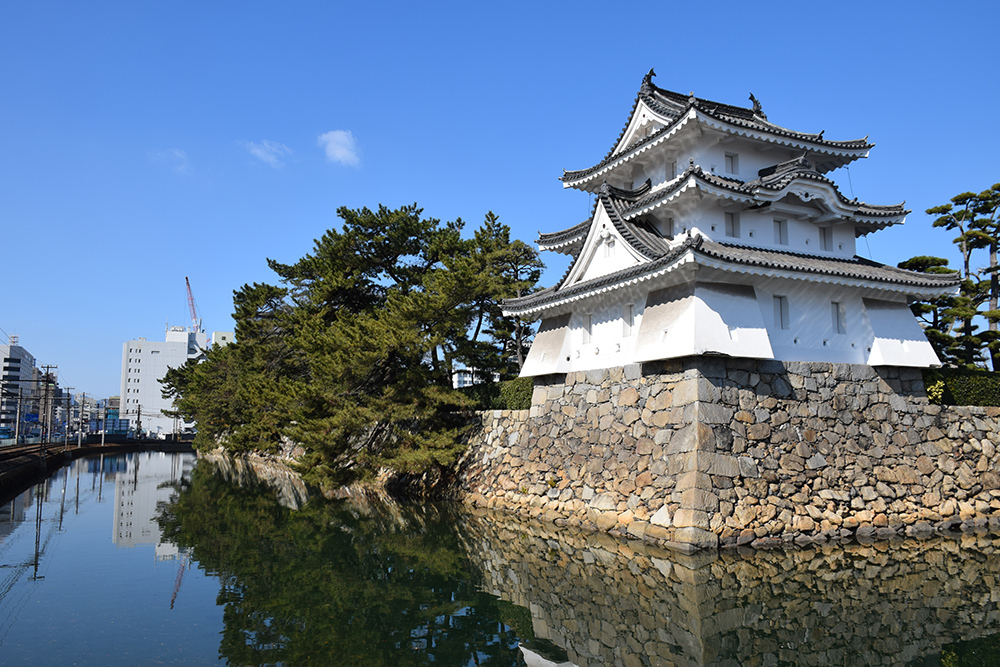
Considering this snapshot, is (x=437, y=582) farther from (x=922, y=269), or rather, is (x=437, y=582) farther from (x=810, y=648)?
(x=922, y=269)

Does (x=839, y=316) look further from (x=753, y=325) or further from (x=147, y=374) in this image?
(x=147, y=374)

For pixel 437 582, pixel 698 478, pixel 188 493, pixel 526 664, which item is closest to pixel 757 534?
pixel 698 478

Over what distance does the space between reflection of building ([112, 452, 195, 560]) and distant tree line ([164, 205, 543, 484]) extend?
3.99 metres

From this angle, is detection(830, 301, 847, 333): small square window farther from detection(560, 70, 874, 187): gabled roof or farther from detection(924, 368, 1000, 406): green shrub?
detection(560, 70, 874, 187): gabled roof

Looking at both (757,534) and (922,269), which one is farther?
(922,269)

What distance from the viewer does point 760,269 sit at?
43.5 feet

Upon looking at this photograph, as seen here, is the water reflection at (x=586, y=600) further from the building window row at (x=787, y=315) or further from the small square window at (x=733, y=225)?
the small square window at (x=733, y=225)

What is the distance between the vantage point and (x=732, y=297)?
13.5 metres

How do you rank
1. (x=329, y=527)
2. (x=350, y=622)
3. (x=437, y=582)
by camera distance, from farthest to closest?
(x=329, y=527) < (x=437, y=582) < (x=350, y=622)

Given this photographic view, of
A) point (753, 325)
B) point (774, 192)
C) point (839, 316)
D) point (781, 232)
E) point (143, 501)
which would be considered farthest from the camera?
point (143, 501)

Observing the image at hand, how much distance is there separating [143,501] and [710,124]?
21.1 meters

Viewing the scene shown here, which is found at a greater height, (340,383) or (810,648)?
(340,383)

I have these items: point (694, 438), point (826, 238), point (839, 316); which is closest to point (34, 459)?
point (694, 438)

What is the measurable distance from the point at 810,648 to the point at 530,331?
15705 mm
